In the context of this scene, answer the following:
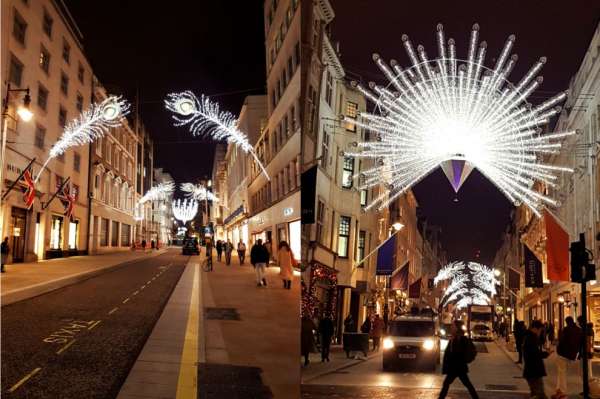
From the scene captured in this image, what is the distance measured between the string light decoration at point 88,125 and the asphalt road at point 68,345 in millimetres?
1073

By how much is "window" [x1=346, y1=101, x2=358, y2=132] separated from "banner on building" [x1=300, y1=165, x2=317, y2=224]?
1013 millimetres

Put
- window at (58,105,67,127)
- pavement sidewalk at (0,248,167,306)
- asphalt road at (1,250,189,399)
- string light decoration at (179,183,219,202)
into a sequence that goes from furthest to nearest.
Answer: string light decoration at (179,183,219,202), window at (58,105,67,127), pavement sidewalk at (0,248,167,306), asphalt road at (1,250,189,399)

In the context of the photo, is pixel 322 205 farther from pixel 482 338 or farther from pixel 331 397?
pixel 482 338

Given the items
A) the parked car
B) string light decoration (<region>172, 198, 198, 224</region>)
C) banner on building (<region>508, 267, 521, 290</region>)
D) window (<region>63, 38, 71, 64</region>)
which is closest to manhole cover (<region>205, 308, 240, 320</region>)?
the parked car

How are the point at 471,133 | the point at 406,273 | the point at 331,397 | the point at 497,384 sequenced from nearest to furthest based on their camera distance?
the point at 331,397
the point at 497,384
the point at 406,273
the point at 471,133

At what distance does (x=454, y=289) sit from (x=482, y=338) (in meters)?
1.13

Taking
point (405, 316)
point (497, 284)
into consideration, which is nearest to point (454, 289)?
point (405, 316)

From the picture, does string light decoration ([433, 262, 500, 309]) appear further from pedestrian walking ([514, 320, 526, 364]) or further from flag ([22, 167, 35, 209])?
flag ([22, 167, 35, 209])

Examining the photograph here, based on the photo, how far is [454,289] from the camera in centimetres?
654

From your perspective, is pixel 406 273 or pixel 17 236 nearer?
pixel 17 236

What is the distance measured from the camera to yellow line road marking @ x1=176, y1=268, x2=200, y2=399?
325 cm

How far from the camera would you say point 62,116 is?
429 centimetres

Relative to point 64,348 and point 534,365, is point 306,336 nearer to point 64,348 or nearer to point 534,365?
point 64,348

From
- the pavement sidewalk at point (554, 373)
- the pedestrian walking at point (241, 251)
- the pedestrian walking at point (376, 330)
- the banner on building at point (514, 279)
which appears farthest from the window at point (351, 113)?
the banner on building at point (514, 279)
